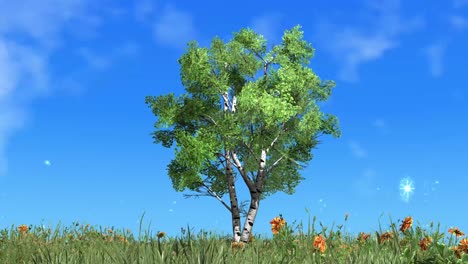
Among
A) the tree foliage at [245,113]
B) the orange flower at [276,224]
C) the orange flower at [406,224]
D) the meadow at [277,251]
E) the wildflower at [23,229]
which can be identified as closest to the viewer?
the meadow at [277,251]

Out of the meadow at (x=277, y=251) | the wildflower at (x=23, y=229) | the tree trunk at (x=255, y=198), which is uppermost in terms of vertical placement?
the tree trunk at (x=255, y=198)

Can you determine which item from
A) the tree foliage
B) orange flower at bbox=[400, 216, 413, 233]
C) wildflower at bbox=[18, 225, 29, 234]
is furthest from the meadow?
the tree foliage

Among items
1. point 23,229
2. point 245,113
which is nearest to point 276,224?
point 23,229

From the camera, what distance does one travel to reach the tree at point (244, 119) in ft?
89.1

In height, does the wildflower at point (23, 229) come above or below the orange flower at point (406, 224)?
above

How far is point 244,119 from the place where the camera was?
27703 millimetres

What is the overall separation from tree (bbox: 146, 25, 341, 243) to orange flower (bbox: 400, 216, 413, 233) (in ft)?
60.8

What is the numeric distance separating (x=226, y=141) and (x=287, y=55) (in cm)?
580

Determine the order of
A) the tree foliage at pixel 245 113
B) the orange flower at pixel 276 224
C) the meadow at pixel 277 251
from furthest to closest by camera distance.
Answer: the tree foliage at pixel 245 113
the orange flower at pixel 276 224
the meadow at pixel 277 251

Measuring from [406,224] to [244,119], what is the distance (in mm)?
19987

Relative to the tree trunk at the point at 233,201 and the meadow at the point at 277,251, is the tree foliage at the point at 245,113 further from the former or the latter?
the meadow at the point at 277,251

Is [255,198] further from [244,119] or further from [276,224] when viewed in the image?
[276,224]

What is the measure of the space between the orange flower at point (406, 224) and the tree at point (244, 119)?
1852 cm

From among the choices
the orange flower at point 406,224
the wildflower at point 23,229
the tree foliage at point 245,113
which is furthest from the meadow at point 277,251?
the tree foliage at point 245,113
